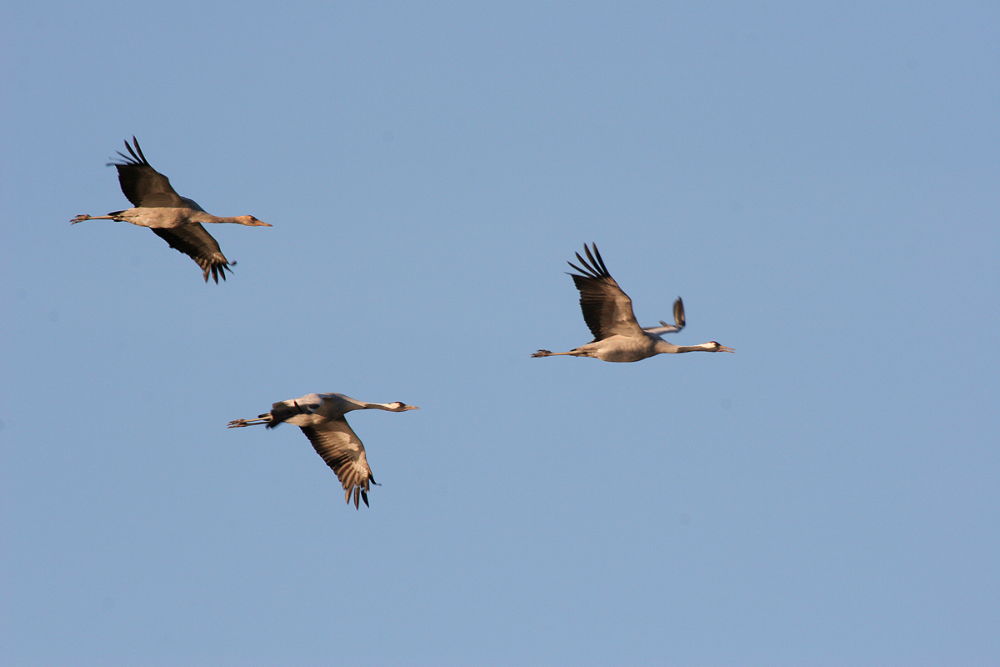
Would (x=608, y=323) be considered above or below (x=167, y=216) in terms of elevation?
below

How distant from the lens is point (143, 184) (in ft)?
85.1

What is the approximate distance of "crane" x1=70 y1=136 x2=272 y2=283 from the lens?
1010 inches

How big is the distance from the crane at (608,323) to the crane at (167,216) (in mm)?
6570

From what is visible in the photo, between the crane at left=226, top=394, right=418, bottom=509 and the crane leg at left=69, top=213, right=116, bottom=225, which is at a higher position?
the crane leg at left=69, top=213, right=116, bottom=225

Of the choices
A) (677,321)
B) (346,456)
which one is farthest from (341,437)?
(677,321)

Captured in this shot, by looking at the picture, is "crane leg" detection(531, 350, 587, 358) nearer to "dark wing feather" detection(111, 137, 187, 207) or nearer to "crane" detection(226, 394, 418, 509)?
"crane" detection(226, 394, 418, 509)

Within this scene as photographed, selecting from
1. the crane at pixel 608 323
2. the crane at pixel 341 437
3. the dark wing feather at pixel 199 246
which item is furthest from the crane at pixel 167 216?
the crane at pixel 608 323

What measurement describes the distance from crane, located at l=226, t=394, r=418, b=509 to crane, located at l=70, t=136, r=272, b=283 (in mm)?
3701

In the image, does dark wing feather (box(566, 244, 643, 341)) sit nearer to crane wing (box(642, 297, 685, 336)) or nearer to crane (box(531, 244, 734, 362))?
crane (box(531, 244, 734, 362))

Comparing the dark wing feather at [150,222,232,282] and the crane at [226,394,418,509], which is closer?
the crane at [226,394,418,509]

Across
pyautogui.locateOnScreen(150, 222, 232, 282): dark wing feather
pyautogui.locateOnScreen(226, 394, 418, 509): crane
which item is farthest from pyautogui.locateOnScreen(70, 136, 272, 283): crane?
pyautogui.locateOnScreen(226, 394, 418, 509): crane

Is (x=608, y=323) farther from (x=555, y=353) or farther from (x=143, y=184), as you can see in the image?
(x=143, y=184)

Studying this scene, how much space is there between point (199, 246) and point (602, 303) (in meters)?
7.92

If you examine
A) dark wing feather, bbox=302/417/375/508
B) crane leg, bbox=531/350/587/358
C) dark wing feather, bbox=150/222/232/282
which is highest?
dark wing feather, bbox=150/222/232/282
